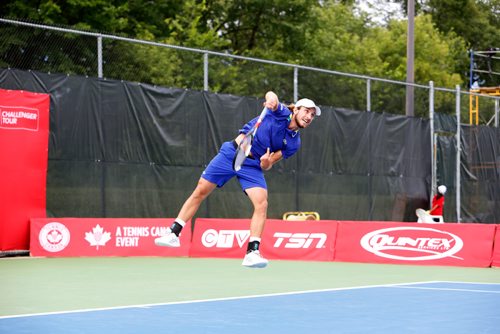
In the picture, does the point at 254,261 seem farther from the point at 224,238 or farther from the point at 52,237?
the point at 52,237

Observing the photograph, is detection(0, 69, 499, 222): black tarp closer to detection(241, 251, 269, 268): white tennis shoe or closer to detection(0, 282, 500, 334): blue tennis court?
detection(0, 282, 500, 334): blue tennis court

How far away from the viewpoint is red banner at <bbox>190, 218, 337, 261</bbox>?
17.6 metres

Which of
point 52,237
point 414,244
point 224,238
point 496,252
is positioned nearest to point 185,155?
point 224,238

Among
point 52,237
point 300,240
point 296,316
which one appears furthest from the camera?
point 300,240

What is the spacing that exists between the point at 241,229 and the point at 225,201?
8.35ft

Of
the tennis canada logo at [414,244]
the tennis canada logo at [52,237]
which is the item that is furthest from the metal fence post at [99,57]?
the tennis canada logo at [414,244]

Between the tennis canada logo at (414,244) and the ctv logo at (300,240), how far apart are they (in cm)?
95

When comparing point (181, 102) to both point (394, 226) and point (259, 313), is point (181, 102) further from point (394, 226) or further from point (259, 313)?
point (259, 313)

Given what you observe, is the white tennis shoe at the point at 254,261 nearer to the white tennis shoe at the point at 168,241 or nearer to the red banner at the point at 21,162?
the white tennis shoe at the point at 168,241

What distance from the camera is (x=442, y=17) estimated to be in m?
61.6

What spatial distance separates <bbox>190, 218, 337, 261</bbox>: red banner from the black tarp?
61.8 inches

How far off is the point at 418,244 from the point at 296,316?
829 cm

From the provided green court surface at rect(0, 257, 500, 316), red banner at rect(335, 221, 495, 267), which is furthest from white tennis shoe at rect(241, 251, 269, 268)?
red banner at rect(335, 221, 495, 267)

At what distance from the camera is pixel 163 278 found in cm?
1312
